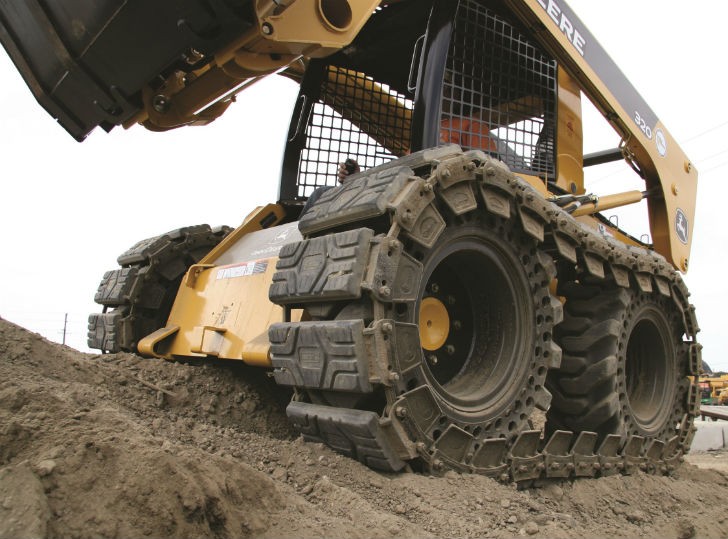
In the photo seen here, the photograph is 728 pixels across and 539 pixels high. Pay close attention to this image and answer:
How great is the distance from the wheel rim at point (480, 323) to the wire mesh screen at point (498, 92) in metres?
0.88

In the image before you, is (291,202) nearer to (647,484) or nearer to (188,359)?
(188,359)

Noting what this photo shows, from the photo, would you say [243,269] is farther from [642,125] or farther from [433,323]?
[642,125]

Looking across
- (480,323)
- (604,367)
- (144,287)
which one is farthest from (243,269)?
(604,367)

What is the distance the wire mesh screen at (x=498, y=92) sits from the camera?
4035mm

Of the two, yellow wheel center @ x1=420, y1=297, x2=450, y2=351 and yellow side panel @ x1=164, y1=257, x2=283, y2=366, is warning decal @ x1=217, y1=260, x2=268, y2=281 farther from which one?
yellow wheel center @ x1=420, y1=297, x2=450, y2=351

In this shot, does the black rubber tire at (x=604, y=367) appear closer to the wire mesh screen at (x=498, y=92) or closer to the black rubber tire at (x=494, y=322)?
the black rubber tire at (x=494, y=322)

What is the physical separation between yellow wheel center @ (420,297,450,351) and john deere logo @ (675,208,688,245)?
11.9 feet

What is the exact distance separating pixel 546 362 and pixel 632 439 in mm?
1237

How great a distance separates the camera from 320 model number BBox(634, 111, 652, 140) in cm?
564

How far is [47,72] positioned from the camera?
347 centimetres

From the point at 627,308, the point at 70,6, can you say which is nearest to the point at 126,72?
the point at 70,6

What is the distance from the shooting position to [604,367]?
13.3 feet

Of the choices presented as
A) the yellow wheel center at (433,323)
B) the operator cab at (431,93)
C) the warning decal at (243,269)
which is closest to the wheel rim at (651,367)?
the operator cab at (431,93)

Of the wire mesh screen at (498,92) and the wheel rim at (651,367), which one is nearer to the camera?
the wire mesh screen at (498,92)
